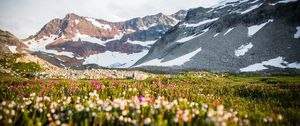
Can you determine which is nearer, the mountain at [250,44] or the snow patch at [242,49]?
the mountain at [250,44]

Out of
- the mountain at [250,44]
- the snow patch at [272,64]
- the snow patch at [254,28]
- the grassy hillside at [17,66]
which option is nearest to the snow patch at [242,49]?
the mountain at [250,44]

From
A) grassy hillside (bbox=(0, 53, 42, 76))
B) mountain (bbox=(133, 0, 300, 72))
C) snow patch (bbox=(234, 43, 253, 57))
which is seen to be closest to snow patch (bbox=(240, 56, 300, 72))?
Result: mountain (bbox=(133, 0, 300, 72))

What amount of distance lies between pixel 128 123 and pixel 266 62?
71.6 meters

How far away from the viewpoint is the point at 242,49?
262 feet

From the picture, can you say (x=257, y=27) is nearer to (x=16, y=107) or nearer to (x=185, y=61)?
(x=185, y=61)

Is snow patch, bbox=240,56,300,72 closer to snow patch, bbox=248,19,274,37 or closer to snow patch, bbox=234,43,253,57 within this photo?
snow patch, bbox=234,43,253,57

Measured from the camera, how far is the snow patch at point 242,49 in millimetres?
77506

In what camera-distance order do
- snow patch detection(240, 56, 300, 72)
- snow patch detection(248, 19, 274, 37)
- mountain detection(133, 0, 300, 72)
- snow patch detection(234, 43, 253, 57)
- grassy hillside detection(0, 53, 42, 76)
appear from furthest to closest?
1. snow patch detection(248, 19, 274, 37)
2. snow patch detection(234, 43, 253, 57)
3. mountain detection(133, 0, 300, 72)
4. snow patch detection(240, 56, 300, 72)
5. grassy hillside detection(0, 53, 42, 76)

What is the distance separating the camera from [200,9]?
175 meters

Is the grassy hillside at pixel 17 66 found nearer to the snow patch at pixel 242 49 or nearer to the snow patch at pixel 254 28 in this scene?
the snow patch at pixel 242 49

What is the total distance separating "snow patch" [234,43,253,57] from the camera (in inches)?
3051

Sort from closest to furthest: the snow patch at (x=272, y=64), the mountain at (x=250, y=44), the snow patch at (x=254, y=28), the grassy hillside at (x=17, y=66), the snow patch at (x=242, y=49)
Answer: the grassy hillside at (x=17, y=66) → the snow patch at (x=272, y=64) → the mountain at (x=250, y=44) → the snow patch at (x=242, y=49) → the snow patch at (x=254, y=28)

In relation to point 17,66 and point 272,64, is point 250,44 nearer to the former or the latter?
point 272,64

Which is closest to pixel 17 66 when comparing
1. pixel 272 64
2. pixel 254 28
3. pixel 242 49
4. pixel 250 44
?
pixel 272 64
